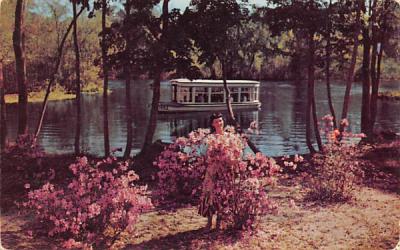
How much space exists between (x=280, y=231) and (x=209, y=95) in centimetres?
569

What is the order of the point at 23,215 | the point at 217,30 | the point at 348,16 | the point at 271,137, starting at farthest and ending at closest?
the point at 271,137
the point at 348,16
the point at 217,30
the point at 23,215

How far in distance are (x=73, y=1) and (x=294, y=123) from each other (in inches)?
337

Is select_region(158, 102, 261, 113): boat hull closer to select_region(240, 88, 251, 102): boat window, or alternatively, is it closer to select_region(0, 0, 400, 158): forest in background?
select_region(240, 88, 251, 102): boat window

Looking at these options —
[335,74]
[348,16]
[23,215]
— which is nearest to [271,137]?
[335,74]

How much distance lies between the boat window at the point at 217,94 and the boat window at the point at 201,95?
216 mm

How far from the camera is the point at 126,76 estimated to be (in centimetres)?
977

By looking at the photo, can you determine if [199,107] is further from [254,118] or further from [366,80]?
[366,80]

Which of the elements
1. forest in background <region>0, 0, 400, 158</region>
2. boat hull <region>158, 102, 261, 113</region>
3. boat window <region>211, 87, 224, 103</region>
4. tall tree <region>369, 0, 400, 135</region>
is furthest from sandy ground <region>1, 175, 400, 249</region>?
tall tree <region>369, 0, 400, 135</region>

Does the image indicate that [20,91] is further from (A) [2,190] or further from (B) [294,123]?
(B) [294,123]

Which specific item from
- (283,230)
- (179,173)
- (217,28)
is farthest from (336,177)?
(217,28)

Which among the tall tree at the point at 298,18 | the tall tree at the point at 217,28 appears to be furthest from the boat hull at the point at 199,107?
the tall tree at the point at 217,28

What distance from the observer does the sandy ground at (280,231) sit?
535cm

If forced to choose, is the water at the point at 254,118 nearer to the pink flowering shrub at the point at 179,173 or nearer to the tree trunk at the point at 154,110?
the tree trunk at the point at 154,110

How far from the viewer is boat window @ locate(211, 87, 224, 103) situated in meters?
9.81
